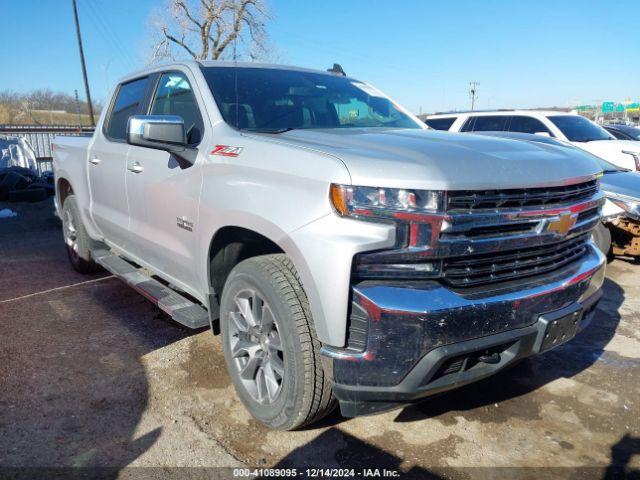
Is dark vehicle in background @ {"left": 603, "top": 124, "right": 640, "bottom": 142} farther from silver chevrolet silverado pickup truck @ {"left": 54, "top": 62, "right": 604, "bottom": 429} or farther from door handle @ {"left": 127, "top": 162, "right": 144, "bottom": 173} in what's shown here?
door handle @ {"left": 127, "top": 162, "right": 144, "bottom": 173}

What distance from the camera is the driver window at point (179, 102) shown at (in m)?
3.14

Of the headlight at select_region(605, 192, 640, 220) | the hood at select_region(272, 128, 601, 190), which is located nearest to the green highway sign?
the headlight at select_region(605, 192, 640, 220)

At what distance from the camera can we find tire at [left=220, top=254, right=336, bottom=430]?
7.48 ft

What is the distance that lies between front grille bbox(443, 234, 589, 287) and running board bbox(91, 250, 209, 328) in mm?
1600

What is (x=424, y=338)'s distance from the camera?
1.99m

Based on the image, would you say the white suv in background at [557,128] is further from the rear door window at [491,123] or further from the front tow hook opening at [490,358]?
the front tow hook opening at [490,358]

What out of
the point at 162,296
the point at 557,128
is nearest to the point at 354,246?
the point at 162,296

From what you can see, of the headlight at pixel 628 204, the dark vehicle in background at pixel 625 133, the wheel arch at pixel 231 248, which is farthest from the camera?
the dark vehicle in background at pixel 625 133

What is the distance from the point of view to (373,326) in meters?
1.99

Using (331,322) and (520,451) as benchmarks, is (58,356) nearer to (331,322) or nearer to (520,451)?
(331,322)

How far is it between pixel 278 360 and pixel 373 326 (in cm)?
74

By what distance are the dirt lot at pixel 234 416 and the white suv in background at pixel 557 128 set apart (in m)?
6.32

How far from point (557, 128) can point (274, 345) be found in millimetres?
8814

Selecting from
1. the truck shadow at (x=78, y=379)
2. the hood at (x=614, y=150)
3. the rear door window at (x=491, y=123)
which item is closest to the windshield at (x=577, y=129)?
the hood at (x=614, y=150)
